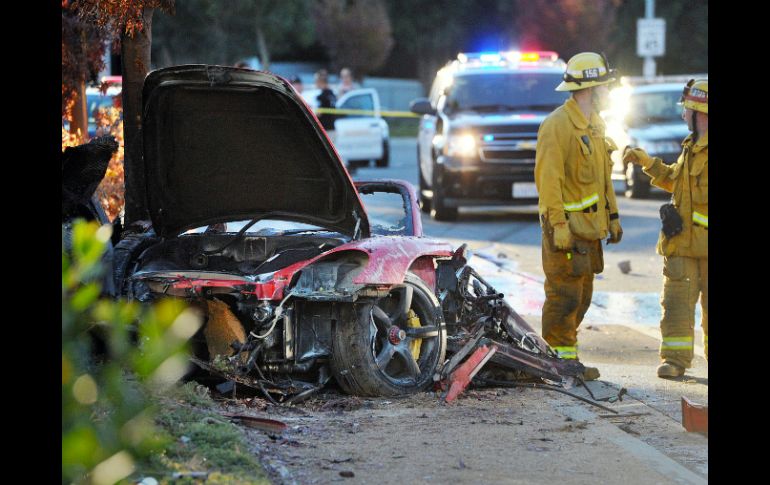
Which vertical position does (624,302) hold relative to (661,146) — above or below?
below

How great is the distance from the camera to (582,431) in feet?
19.8

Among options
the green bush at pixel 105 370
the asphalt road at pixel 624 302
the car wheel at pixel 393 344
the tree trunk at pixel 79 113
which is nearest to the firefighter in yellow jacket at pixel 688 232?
the asphalt road at pixel 624 302

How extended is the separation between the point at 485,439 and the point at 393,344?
1046 millimetres

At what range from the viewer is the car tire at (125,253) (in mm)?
6582

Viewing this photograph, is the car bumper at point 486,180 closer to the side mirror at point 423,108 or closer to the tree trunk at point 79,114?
the side mirror at point 423,108

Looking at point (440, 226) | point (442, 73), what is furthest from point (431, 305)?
point (442, 73)

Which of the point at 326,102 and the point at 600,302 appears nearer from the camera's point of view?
the point at 600,302

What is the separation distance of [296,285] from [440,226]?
35.0 ft

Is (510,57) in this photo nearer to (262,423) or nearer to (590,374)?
(590,374)

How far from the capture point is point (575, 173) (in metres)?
8.01

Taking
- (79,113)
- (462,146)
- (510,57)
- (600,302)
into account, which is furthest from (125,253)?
(510,57)

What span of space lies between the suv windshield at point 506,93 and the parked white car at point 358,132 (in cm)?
807

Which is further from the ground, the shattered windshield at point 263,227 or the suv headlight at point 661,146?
the suv headlight at point 661,146
